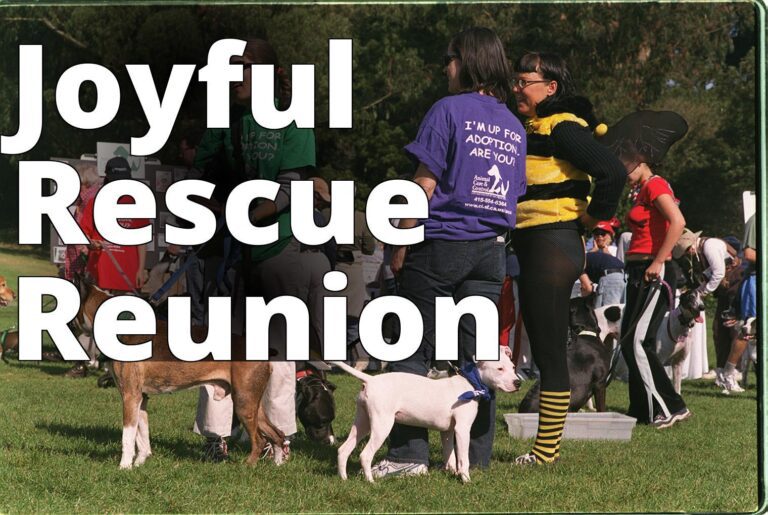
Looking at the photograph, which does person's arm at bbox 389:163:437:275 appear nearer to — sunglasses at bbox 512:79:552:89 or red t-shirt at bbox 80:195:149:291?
sunglasses at bbox 512:79:552:89

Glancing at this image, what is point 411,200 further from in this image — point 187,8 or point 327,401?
point 187,8

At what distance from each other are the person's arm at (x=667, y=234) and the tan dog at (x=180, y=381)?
267 cm

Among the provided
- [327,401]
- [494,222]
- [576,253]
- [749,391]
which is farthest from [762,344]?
[749,391]

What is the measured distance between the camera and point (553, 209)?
5.44m

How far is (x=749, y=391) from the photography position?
10.6 metres

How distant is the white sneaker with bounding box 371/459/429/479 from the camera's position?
512 cm

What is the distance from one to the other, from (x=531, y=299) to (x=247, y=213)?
1.44 metres

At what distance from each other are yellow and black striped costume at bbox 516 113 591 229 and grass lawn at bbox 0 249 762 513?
1222 mm

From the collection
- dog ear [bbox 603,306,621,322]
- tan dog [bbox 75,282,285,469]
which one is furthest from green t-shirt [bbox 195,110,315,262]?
dog ear [bbox 603,306,621,322]

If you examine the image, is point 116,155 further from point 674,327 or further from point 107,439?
point 674,327

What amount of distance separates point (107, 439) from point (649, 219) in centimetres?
349

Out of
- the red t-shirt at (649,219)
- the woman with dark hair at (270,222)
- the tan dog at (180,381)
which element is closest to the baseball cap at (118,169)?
the woman with dark hair at (270,222)

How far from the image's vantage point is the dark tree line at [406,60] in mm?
7805

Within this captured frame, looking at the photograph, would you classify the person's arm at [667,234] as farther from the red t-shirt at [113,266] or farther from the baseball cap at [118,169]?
the red t-shirt at [113,266]
